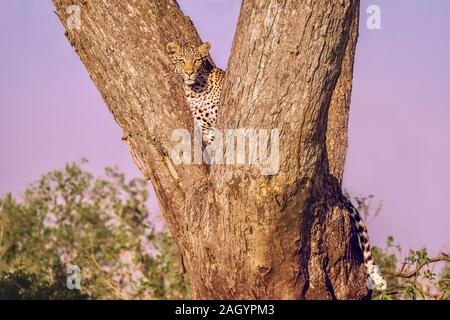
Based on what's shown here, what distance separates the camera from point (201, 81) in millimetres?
9352

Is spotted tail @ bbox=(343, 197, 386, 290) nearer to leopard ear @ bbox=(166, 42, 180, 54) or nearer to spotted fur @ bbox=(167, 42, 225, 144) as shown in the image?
spotted fur @ bbox=(167, 42, 225, 144)

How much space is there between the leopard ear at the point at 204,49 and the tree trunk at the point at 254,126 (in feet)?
1.96

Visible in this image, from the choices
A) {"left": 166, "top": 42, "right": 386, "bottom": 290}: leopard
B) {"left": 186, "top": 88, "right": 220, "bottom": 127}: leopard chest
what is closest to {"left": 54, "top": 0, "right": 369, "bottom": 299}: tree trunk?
{"left": 166, "top": 42, "right": 386, "bottom": 290}: leopard

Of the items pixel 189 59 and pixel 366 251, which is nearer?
pixel 366 251

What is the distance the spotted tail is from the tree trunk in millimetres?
203

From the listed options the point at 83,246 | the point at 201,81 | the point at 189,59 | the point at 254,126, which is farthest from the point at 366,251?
the point at 83,246

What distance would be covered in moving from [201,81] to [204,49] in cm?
70

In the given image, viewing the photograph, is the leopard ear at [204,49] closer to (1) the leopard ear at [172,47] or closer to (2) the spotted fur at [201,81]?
(2) the spotted fur at [201,81]

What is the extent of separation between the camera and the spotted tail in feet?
25.4

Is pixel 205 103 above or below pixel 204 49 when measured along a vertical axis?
below

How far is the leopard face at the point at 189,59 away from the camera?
7.66m

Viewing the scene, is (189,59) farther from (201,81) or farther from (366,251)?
(366,251)

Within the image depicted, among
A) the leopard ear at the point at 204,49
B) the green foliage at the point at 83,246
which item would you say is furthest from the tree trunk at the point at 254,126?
the green foliage at the point at 83,246
